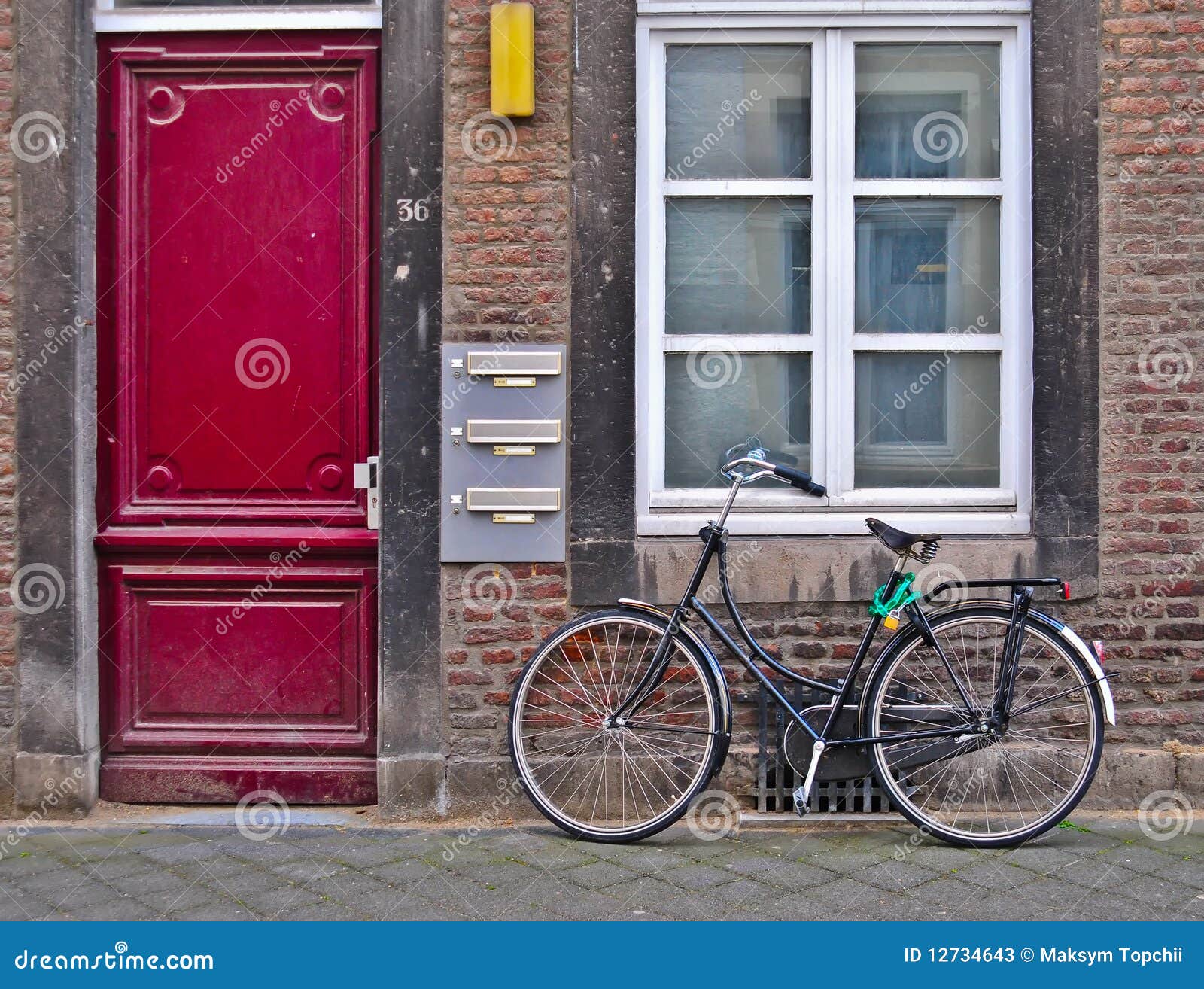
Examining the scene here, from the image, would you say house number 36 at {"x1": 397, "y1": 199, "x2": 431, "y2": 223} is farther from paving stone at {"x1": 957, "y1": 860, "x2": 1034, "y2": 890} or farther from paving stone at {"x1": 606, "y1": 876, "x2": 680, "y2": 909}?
paving stone at {"x1": 957, "y1": 860, "x2": 1034, "y2": 890}

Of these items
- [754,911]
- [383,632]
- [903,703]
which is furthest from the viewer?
[383,632]

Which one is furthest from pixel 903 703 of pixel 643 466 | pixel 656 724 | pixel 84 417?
pixel 84 417

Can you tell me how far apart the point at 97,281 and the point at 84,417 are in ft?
1.92

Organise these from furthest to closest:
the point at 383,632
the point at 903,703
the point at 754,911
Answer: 1. the point at 383,632
2. the point at 903,703
3. the point at 754,911

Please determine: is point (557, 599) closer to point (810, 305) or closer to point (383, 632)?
point (383, 632)

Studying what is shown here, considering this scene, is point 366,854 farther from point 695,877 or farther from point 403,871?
point 695,877

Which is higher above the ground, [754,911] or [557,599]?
[557,599]

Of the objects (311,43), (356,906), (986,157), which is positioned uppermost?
(311,43)

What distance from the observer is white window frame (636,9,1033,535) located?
555 centimetres

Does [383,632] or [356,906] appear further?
[383,632]

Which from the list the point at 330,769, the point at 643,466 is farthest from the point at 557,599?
the point at 330,769

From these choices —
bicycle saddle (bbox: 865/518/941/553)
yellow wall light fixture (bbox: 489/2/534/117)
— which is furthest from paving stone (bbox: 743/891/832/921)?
yellow wall light fixture (bbox: 489/2/534/117)

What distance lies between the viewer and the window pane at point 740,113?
222 inches

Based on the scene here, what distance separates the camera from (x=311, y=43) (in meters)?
5.63
